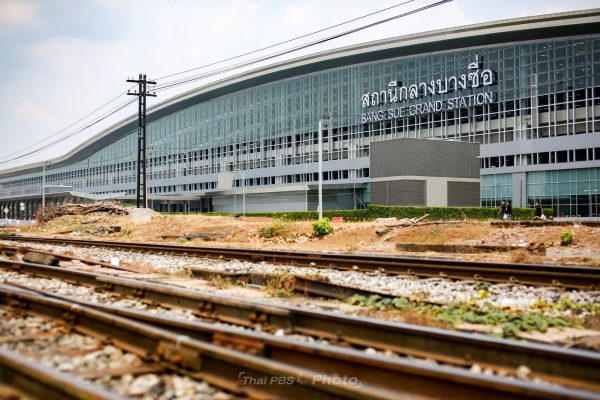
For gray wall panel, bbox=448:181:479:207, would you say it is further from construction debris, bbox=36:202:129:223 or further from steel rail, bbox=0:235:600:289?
steel rail, bbox=0:235:600:289

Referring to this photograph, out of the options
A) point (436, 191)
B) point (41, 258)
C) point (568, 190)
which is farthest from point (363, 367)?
point (568, 190)

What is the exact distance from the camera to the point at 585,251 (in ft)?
66.5

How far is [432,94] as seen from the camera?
239 feet

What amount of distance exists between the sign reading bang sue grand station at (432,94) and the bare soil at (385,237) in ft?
140

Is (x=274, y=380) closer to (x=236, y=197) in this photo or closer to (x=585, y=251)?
(x=585, y=251)

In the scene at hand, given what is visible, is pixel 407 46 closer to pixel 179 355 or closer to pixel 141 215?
pixel 141 215

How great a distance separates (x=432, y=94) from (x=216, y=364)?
71813 mm

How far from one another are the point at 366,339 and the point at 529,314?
3369mm

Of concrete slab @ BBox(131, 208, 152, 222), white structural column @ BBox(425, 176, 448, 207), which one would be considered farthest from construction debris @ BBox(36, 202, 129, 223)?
white structural column @ BBox(425, 176, 448, 207)

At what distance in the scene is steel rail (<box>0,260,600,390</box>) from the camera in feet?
16.5

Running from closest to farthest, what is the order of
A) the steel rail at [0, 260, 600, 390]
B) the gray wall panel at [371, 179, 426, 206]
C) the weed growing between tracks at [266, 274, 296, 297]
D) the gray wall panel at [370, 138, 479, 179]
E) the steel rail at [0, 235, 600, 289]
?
the steel rail at [0, 260, 600, 390], the weed growing between tracks at [266, 274, 296, 297], the steel rail at [0, 235, 600, 289], the gray wall panel at [371, 179, 426, 206], the gray wall panel at [370, 138, 479, 179]

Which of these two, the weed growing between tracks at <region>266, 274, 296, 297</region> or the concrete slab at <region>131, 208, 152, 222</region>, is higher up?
the concrete slab at <region>131, 208, 152, 222</region>

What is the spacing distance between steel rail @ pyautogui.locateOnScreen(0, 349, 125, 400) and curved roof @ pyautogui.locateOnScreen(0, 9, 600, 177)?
69.1 metres

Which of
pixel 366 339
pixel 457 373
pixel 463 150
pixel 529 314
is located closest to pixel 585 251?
pixel 529 314
